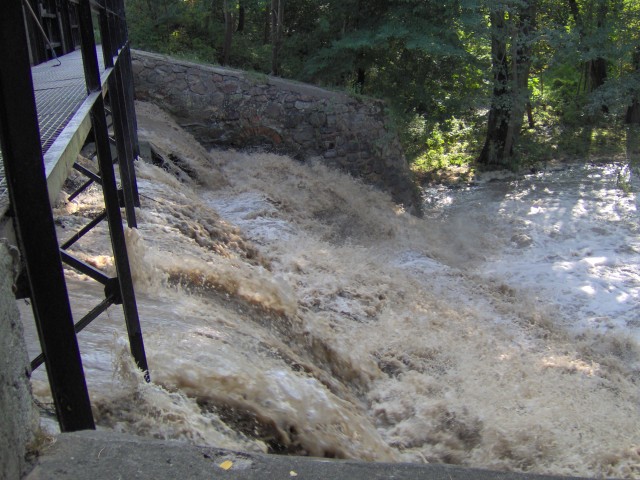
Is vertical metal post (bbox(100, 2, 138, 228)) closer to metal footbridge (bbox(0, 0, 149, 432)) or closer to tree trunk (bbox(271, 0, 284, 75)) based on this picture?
metal footbridge (bbox(0, 0, 149, 432))

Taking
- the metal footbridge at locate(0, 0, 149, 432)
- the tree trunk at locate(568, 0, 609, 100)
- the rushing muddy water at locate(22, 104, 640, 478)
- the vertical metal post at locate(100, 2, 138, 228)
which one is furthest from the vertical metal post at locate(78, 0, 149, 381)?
the tree trunk at locate(568, 0, 609, 100)

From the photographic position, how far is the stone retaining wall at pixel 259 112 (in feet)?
37.4

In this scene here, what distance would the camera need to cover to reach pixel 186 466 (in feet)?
6.26

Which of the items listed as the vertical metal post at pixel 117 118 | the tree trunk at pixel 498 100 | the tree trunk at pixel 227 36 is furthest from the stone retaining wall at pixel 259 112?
the vertical metal post at pixel 117 118

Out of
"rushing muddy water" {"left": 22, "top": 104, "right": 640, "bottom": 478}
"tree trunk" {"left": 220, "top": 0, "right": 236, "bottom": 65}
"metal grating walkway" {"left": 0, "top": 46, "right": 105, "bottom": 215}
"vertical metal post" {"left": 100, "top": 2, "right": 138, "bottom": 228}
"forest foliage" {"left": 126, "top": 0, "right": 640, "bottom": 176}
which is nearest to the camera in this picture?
"metal grating walkway" {"left": 0, "top": 46, "right": 105, "bottom": 215}

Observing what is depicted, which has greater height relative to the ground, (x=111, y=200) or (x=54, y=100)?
(x=54, y=100)

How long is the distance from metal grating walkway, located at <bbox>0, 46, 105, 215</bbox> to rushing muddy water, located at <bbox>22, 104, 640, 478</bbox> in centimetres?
97

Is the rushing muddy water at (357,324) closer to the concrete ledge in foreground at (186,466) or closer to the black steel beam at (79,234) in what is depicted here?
the black steel beam at (79,234)

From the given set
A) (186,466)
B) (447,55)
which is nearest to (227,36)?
(447,55)

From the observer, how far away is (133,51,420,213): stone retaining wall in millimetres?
11414

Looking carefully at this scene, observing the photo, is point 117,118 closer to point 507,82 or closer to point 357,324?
point 357,324

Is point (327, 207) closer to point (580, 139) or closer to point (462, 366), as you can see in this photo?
point (462, 366)

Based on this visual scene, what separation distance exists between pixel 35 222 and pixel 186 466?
859 mm

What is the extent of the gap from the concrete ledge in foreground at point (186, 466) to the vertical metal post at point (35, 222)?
19cm
